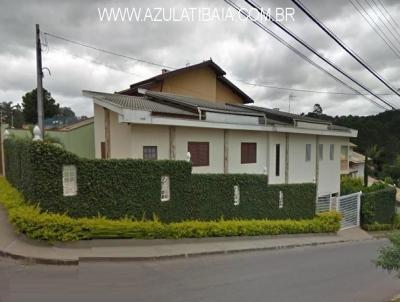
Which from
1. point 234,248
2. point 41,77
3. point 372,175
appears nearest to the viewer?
point 234,248

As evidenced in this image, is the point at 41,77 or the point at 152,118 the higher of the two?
the point at 41,77

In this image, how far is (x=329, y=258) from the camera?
1137 centimetres

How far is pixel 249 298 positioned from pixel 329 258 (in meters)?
6.04

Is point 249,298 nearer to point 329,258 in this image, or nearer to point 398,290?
point 398,290

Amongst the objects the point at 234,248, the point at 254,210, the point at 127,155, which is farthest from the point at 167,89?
the point at 234,248

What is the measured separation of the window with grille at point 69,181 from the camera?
30.4 ft

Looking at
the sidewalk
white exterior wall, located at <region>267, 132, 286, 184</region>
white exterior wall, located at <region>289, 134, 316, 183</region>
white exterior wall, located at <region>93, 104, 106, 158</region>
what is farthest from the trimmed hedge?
white exterior wall, located at <region>289, 134, 316, 183</region>

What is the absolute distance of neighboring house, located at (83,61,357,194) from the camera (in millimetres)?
13891

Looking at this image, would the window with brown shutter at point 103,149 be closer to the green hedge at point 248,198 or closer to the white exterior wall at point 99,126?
the white exterior wall at point 99,126

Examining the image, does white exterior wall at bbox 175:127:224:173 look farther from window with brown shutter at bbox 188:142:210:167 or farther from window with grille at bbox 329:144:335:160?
window with grille at bbox 329:144:335:160

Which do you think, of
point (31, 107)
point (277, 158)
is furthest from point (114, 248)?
point (31, 107)

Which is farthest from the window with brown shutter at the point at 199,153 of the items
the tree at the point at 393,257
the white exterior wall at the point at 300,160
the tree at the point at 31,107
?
the tree at the point at 31,107

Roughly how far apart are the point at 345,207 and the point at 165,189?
13.9 m

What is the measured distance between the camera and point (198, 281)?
24.0 ft
